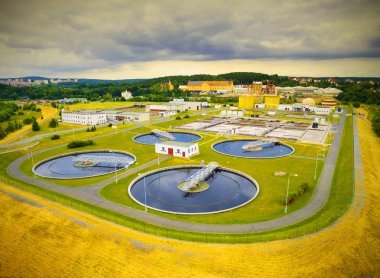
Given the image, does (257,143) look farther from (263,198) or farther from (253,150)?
(263,198)

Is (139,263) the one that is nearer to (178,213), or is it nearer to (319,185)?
(178,213)

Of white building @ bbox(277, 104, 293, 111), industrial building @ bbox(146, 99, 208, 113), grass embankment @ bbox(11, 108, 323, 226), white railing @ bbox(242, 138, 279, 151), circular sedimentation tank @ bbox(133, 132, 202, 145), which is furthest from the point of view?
white building @ bbox(277, 104, 293, 111)

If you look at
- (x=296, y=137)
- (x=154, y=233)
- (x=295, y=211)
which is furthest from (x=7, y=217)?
(x=296, y=137)

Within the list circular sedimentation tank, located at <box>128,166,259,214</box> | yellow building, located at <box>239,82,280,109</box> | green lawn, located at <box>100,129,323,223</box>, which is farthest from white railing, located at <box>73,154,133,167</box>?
yellow building, located at <box>239,82,280,109</box>

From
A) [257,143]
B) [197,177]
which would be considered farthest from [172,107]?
[197,177]

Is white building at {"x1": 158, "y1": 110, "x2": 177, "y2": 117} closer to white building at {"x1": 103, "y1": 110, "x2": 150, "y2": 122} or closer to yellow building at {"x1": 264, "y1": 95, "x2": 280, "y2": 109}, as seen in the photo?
white building at {"x1": 103, "y1": 110, "x2": 150, "y2": 122}
